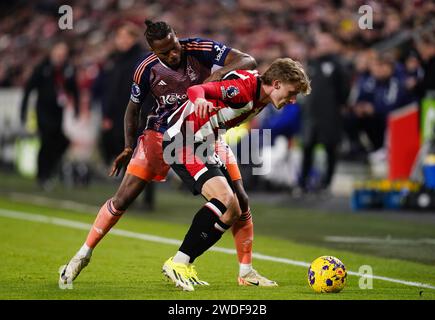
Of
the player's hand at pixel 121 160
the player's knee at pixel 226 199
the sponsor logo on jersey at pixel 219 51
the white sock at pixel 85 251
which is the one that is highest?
the sponsor logo on jersey at pixel 219 51

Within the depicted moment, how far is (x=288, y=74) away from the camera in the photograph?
8070 millimetres

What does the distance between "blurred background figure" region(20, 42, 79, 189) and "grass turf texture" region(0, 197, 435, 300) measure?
21.8ft

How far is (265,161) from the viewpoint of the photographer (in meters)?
20.1

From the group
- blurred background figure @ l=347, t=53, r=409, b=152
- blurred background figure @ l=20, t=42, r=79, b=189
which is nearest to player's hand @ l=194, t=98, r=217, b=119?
blurred background figure @ l=347, t=53, r=409, b=152

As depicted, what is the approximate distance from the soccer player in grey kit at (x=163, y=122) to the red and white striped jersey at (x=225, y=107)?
0.23 meters

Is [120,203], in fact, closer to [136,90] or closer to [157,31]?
[136,90]

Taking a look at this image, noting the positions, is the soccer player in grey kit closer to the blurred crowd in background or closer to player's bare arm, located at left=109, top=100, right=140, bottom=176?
player's bare arm, located at left=109, top=100, right=140, bottom=176

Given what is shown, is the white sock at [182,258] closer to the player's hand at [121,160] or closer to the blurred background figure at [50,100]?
the player's hand at [121,160]

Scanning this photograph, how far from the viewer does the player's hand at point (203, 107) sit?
7836mm

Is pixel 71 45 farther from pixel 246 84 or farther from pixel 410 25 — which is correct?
pixel 246 84

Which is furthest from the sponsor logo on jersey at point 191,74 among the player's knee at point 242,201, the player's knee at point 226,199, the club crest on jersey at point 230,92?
the player's knee at point 226,199

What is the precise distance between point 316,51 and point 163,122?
1063 centimetres
